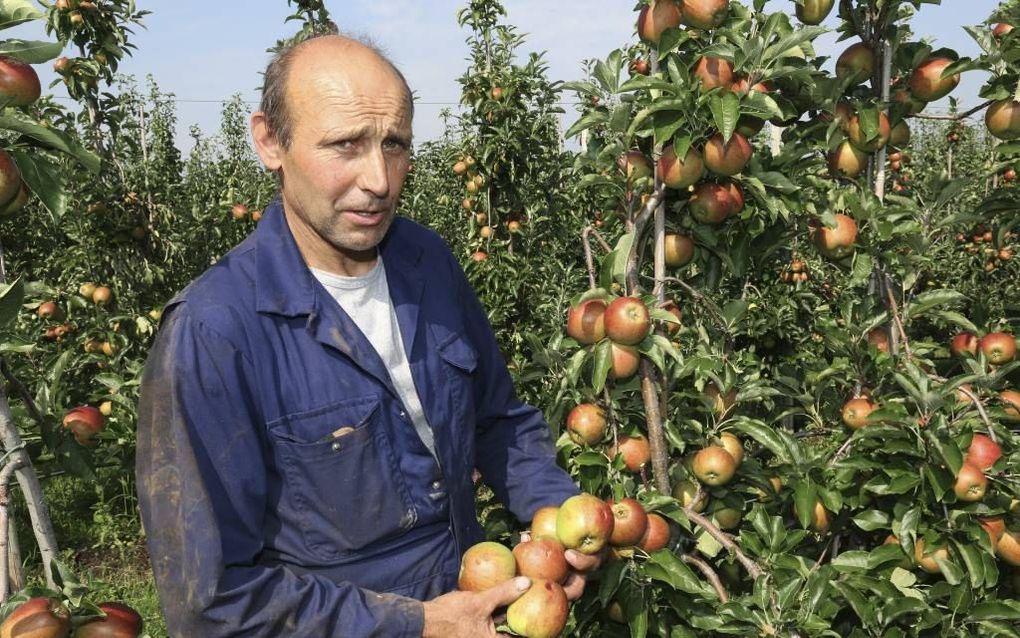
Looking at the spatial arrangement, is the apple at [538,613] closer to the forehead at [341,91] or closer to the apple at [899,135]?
the forehead at [341,91]

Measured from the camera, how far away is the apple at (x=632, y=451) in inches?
81.7

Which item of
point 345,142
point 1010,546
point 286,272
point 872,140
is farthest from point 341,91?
point 1010,546

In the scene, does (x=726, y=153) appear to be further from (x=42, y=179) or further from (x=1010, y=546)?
(x=42, y=179)

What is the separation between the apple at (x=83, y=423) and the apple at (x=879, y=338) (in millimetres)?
2840

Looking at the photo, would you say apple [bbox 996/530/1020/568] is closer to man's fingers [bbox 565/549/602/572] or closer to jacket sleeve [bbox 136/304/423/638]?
man's fingers [bbox 565/549/602/572]

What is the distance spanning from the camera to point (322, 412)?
1.53 m

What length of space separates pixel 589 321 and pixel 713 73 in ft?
2.29

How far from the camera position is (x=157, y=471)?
1319 millimetres

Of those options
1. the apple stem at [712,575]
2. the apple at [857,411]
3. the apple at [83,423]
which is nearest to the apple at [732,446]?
the apple stem at [712,575]

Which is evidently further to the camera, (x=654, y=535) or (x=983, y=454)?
(x=983, y=454)

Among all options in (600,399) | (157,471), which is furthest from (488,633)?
(600,399)

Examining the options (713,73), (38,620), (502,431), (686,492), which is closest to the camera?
(38,620)

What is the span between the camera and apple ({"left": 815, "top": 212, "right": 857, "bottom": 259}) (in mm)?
2221

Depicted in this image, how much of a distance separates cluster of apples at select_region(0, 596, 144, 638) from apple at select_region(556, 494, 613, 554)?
2.77ft
